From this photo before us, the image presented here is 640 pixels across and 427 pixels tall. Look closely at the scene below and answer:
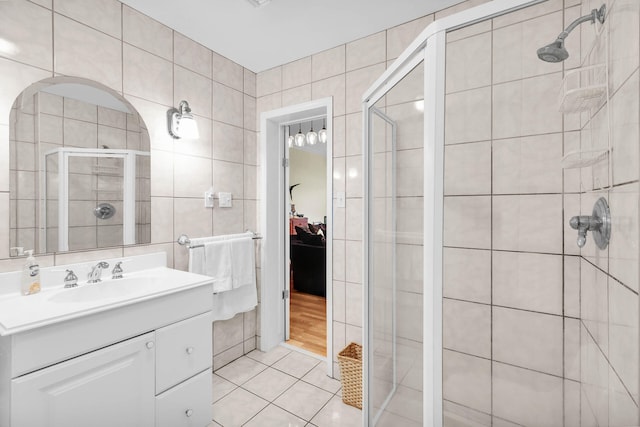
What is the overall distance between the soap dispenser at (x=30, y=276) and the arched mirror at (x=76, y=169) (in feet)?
0.27

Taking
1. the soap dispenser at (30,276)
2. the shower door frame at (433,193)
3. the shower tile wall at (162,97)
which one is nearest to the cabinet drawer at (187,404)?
the shower tile wall at (162,97)

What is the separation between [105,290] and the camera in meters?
1.45

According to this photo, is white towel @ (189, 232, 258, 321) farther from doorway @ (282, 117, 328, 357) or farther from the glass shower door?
the glass shower door

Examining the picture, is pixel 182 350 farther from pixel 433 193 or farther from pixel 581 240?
pixel 581 240

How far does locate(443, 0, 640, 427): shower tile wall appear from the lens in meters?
0.76

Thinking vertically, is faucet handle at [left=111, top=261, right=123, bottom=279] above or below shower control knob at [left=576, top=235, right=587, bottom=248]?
below

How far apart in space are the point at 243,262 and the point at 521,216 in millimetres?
1782

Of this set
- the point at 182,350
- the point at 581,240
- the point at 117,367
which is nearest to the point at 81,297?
the point at 117,367

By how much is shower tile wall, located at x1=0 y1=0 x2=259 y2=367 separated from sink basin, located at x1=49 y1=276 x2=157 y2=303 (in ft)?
0.57

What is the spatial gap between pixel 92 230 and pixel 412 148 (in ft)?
5.29

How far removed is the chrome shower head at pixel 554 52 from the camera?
0.77m

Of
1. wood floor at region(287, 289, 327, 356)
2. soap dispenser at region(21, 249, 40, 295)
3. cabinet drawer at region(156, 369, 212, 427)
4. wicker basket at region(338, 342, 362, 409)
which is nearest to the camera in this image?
soap dispenser at region(21, 249, 40, 295)

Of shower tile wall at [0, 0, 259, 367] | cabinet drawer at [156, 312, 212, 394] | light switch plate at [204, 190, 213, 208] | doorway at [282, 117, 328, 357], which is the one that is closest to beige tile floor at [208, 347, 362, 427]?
shower tile wall at [0, 0, 259, 367]

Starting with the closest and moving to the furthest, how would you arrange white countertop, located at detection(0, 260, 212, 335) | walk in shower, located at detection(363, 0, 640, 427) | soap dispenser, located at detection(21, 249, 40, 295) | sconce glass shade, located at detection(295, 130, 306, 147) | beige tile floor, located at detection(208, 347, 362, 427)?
walk in shower, located at detection(363, 0, 640, 427), white countertop, located at detection(0, 260, 212, 335), soap dispenser, located at detection(21, 249, 40, 295), beige tile floor, located at detection(208, 347, 362, 427), sconce glass shade, located at detection(295, 130, 306, 147)
